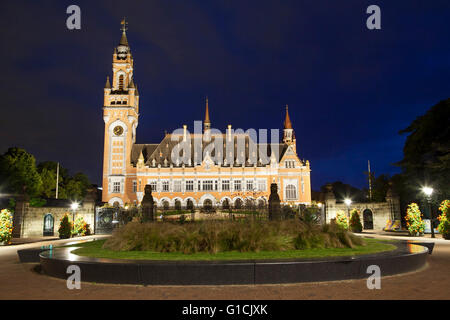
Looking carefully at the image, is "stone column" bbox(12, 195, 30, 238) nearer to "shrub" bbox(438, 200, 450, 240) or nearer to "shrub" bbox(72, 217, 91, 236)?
"shrub" bbox(72, 217, 91, 236)

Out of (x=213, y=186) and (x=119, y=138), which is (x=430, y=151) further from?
(x=119, y=138)

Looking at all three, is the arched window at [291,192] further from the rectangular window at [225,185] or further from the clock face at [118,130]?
the clock face at [118,130]

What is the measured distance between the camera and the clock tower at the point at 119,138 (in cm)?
6331

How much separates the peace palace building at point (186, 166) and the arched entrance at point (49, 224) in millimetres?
31207

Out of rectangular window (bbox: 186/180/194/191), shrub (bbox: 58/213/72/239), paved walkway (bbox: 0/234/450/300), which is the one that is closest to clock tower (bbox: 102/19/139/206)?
rectangular window (bbox: 186/180/194/191)

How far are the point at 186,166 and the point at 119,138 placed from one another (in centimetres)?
1432

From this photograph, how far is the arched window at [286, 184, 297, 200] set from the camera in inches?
2459

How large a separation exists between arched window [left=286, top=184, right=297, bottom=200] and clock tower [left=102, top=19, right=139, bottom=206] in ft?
96.2

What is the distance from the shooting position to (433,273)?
8586 millimetres

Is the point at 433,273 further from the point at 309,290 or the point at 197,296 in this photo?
the point at 197,296

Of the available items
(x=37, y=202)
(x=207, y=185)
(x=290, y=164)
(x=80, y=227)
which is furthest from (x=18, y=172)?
(x=290, y=164)

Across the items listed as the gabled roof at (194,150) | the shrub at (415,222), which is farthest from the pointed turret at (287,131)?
the shrub at (415,222)
